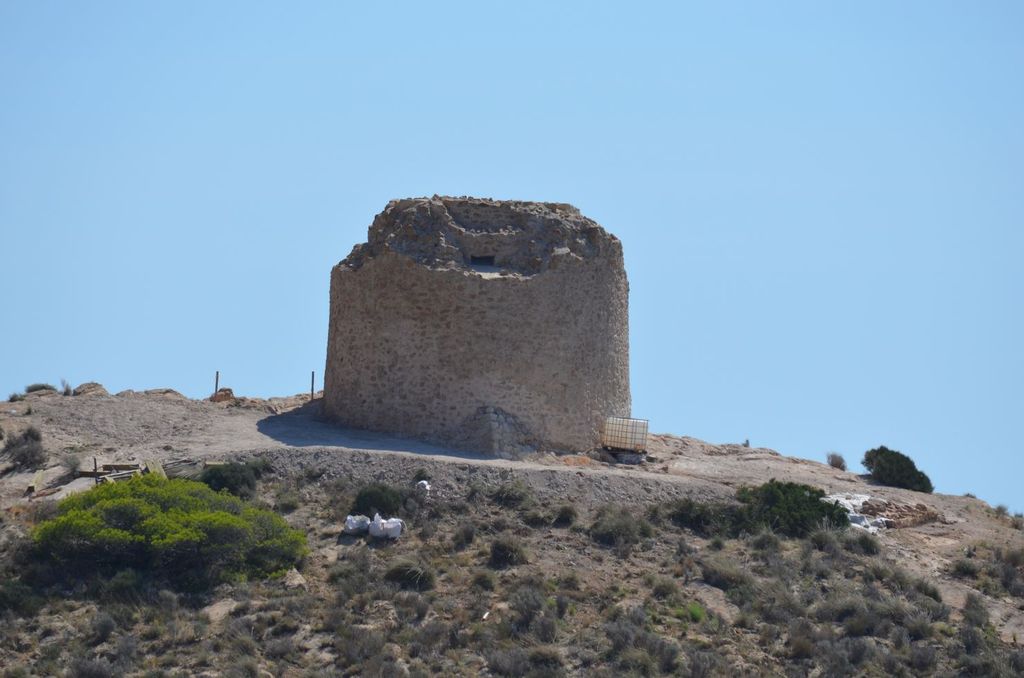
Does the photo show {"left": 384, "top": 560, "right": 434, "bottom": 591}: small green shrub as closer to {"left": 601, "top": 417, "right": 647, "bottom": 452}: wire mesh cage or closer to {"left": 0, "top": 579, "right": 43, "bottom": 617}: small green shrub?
{"left": 0, "top": 579, "right": 43, "bottom": 617}: small green shrub

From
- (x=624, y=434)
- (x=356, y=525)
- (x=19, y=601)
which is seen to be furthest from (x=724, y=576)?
(x=19, y=601)

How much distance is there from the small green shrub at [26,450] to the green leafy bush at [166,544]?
3.54 meters

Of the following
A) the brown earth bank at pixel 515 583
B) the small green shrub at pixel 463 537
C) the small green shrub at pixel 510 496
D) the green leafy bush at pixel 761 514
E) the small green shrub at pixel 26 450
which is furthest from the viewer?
the small green shrub at pixel 26 450

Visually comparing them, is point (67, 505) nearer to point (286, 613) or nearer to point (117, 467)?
point (117, 467)

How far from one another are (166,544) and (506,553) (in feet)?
16.1

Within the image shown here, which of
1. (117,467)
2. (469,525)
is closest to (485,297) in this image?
(469,525)

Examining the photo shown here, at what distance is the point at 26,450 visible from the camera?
26.5 meters

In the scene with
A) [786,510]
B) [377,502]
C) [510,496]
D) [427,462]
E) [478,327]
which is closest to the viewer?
[377,502]

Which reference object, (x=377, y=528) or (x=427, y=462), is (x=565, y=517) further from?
(x=377, y=528)

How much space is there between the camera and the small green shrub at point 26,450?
86.7ft

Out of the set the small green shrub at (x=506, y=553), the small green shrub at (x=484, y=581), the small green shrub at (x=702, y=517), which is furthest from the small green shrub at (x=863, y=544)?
the small green shrub at (x=484, y=581)

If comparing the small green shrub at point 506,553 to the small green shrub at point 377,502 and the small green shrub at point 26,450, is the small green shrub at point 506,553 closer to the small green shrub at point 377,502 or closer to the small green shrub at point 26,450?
the small green shrub at point 377,502

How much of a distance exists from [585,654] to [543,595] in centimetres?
169

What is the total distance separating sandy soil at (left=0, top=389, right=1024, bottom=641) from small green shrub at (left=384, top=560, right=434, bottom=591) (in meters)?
2.67
